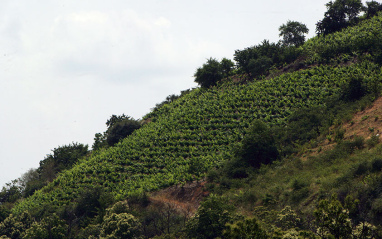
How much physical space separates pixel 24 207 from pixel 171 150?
18708 mm

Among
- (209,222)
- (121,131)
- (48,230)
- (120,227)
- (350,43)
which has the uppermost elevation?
(121,131)

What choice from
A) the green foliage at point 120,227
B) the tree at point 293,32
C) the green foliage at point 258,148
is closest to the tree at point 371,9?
the tree at point 293,32

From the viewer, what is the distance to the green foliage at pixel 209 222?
106 ft

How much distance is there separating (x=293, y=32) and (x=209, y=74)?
17243mm

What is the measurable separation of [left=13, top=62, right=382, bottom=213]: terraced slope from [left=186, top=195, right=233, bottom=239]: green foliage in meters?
13.2

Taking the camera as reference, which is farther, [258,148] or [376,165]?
[258,148]

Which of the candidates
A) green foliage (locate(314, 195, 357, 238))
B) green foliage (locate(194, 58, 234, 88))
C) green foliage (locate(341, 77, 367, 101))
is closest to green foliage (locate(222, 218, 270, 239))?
green foliage (locate(314, 195, 357, 238))

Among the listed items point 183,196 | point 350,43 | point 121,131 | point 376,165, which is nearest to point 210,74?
point 121,131

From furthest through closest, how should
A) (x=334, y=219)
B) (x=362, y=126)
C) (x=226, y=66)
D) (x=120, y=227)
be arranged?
(x=226, y=66) < (x=362, y=126) < (x=120, y=227) < (x=334, y=219)

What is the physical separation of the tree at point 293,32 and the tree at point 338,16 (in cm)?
351

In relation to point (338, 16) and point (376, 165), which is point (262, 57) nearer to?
point (338, 16)

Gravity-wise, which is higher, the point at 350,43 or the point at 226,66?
the point at 226,66

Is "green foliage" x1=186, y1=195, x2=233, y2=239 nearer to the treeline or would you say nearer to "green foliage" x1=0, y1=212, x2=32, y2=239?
"green foliage" x1=0, y1=212, x2=32, y2=239

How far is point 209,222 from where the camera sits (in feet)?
108
